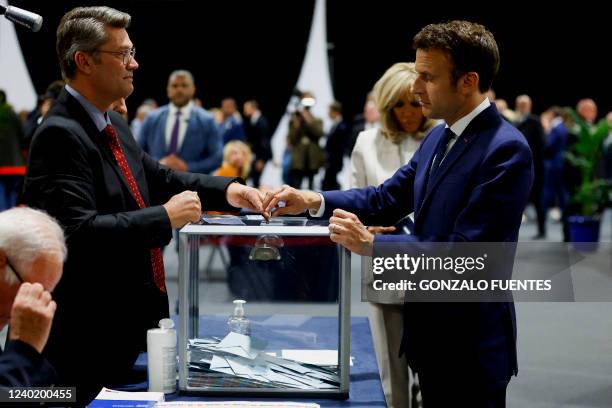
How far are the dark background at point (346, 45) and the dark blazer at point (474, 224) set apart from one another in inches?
342

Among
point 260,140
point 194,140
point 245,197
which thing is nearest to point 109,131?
point 245,197

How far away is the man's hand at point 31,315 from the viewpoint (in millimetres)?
1395

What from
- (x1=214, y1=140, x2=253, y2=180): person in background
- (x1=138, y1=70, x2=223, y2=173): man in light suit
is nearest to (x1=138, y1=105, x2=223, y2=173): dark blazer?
(x1=138, y1=70, x2=223, y2=173): man in light suit

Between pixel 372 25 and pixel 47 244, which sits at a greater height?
pixel 372 25

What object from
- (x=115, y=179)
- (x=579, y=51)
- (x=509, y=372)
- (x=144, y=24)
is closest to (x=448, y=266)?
(x=509, y=372)

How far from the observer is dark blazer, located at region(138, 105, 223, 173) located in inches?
236

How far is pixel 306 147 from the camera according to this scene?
899 centimetres

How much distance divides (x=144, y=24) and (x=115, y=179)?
9.40m

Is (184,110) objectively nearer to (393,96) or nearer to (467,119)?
(393,96)

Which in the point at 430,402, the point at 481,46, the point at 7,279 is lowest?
the point at 430,402

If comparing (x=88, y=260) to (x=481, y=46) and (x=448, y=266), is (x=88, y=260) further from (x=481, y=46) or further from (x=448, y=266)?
(x=481, y=46)

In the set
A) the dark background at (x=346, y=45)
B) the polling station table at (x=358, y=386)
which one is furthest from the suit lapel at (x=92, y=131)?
the dark background at (x=346, y=45)

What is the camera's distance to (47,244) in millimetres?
1461

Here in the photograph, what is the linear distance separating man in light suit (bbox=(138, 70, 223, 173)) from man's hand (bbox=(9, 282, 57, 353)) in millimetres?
4543
